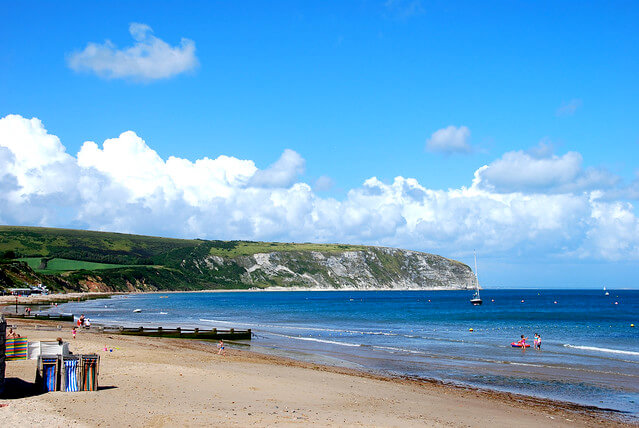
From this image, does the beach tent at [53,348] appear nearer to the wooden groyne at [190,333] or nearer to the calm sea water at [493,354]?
the calm sea water at [493,354]

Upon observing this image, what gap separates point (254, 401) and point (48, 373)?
756 centimetres

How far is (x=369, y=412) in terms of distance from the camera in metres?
20.1

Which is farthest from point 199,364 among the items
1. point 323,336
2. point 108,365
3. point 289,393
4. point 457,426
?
point 323,336

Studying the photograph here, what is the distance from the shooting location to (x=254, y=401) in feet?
67.6

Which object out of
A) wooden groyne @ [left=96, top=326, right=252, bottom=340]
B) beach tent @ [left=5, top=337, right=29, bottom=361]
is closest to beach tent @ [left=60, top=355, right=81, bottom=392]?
beach tent @ [left=5, top=337, right=29, bottom=361]

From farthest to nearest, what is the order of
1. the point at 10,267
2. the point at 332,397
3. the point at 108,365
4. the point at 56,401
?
the point at 10,267, the point at 108,365, the point at 332,397, the point at 56,401

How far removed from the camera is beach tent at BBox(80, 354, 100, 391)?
19.8 meters

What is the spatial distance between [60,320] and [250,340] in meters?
25.6

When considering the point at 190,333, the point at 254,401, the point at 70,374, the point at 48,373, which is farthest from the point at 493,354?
the point at 48,373

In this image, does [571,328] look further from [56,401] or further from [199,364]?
[56,401]

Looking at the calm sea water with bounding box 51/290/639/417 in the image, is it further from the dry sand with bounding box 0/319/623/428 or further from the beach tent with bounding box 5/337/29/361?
the beach tent with bounding box 5/337/29/361

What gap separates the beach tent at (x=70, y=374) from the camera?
64.3 ft

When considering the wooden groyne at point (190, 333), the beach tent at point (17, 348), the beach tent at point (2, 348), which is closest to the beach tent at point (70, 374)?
the beach tent at point (2, 348)

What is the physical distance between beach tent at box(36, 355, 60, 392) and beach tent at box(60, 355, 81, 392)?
0.65ft
